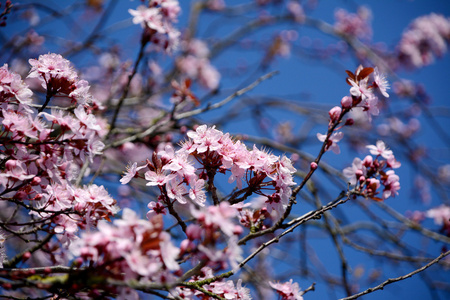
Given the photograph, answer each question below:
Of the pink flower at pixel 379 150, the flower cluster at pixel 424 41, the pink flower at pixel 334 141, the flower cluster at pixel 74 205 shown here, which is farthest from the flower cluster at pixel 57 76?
the flower cluster at pixel 424 41

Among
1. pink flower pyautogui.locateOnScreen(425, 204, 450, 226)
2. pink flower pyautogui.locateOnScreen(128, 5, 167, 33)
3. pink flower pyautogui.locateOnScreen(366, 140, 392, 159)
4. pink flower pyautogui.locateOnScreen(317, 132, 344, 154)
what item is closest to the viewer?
pink flower pyautogui.locateOnScreen(317, 132, 344, 154)

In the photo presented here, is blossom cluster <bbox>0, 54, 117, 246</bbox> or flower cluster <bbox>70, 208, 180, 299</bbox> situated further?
blossom cluster <bbox>0, 54, 117, 246</bbox>

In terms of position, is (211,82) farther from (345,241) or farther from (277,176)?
(277,176)

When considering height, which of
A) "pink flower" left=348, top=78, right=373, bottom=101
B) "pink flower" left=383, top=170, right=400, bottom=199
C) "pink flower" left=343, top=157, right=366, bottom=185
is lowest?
"pink flower" left=383, top=170, right=400, bottom=199

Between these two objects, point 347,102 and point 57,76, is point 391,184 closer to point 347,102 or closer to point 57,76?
point 347,102

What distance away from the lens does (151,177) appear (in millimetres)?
1509

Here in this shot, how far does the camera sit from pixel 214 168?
5.32 ft

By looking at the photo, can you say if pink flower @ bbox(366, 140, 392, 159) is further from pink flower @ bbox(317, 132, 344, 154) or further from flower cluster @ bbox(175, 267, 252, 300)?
flower cluster @ bbox(175, 267, 252, 300)

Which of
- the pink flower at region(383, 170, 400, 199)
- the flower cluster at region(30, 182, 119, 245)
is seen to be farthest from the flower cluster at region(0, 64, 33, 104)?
the pink flower at region(383, 170, 400, 199)

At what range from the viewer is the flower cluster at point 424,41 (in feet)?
21.2

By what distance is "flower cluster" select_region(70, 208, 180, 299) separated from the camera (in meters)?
1.03

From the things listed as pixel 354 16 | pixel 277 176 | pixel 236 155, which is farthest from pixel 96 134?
pixel 354 16

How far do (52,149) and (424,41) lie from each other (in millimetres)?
7183

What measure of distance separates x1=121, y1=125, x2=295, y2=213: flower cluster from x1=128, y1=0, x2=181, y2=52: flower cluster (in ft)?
4.51
